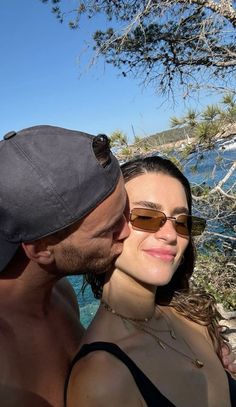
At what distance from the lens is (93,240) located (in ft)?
4.26

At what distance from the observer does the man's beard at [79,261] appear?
1284mm

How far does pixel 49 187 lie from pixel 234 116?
12.5 feet

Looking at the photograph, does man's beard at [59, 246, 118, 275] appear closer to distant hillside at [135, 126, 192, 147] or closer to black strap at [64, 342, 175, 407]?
black strap at [64, 342, 175, 407]

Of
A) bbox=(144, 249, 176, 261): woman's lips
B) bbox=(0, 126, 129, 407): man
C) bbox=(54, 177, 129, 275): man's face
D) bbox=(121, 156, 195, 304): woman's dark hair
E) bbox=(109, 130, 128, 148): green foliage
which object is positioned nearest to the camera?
bbox=(0, 126, 129, 407): man

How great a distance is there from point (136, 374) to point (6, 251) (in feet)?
1.90

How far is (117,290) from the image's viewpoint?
158cm

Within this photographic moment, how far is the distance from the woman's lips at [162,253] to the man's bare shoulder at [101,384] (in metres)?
0.40

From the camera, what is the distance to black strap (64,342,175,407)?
129cm

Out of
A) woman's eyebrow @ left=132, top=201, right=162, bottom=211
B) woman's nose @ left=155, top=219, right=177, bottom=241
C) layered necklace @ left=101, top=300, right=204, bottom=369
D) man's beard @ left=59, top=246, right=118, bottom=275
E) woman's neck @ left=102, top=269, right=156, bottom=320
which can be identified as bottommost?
layered necklace @ left=101, top=300, right=204, bottom=369

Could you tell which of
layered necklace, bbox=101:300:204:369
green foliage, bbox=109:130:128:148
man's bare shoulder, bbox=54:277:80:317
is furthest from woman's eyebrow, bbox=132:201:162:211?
green foliage, bbox=109:130:128:148

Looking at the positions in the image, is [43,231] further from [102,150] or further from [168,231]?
[168,231]

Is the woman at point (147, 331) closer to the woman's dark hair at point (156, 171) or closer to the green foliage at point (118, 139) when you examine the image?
the woman's dark hair at point (156, 171)

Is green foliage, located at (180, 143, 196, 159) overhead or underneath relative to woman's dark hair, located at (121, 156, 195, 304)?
overhead

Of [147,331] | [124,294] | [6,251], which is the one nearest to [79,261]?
[6,251]
